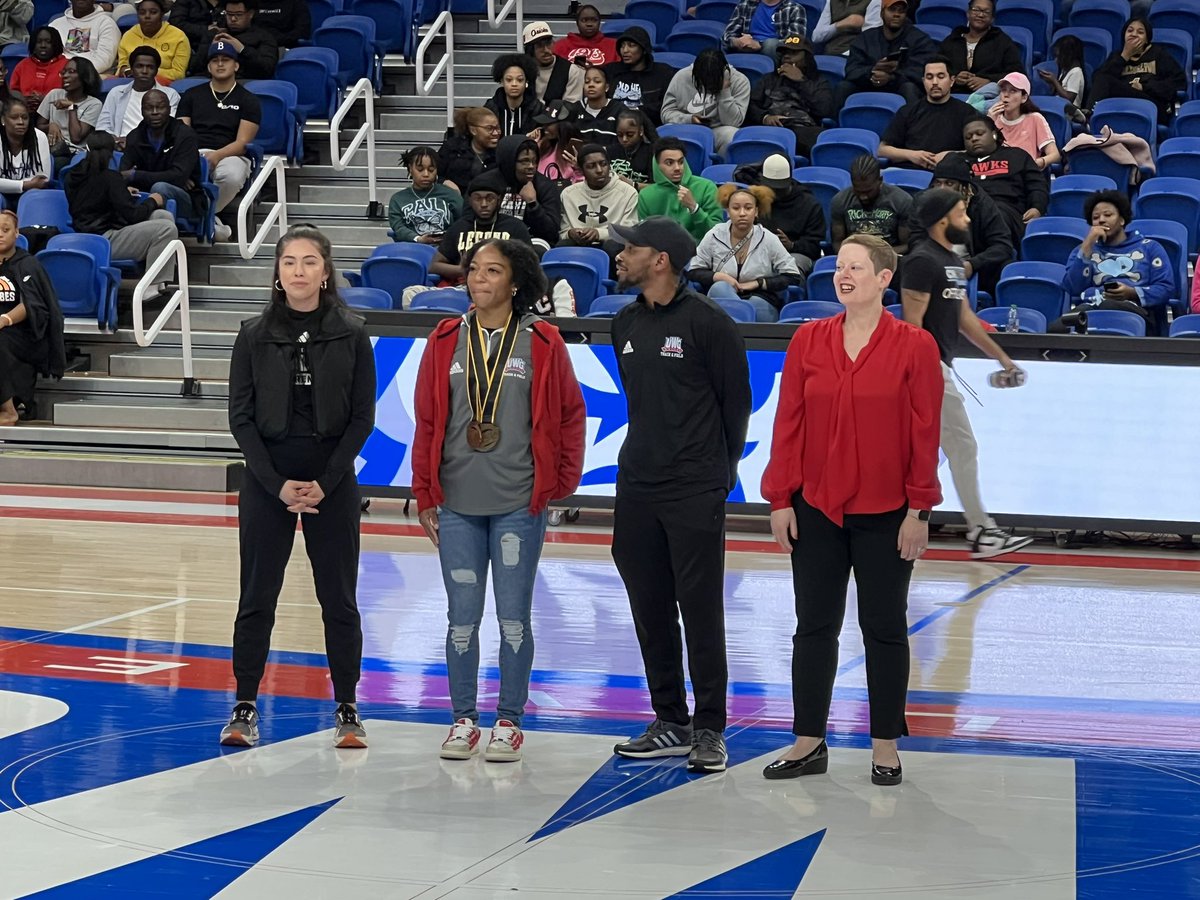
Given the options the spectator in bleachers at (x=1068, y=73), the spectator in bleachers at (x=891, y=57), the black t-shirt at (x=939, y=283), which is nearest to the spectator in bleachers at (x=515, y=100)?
the spectator in bleachers at (x=891, y=57)

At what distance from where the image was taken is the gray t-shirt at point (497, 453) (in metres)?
5.75

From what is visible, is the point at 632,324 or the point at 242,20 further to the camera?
the point at 242,20

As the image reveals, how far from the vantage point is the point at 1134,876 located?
15.2 feet

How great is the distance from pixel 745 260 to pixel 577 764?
733 cm

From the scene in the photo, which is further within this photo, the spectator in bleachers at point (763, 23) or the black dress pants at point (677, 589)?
the spectator in bleachers at point (763, 23)

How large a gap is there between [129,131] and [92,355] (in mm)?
2648

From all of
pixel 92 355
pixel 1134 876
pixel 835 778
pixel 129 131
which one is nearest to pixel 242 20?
pixel 129 131

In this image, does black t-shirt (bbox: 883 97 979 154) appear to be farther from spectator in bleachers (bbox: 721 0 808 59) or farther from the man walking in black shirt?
the man walking in black shirt

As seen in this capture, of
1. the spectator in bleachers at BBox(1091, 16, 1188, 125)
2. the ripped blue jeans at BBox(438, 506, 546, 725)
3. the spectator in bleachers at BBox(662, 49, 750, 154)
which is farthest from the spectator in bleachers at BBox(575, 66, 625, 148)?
the ripped blue jeans at BBox(438, 506, 546, 725)

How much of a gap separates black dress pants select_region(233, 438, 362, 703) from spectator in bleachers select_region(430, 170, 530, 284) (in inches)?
279

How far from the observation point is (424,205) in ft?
46.8

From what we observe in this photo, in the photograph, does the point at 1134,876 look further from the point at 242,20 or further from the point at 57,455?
the point at 242,20

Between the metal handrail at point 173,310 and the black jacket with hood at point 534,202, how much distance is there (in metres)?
2.79

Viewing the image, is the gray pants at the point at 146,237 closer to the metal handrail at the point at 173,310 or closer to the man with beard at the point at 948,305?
the metal handrail at the point at 173,310
